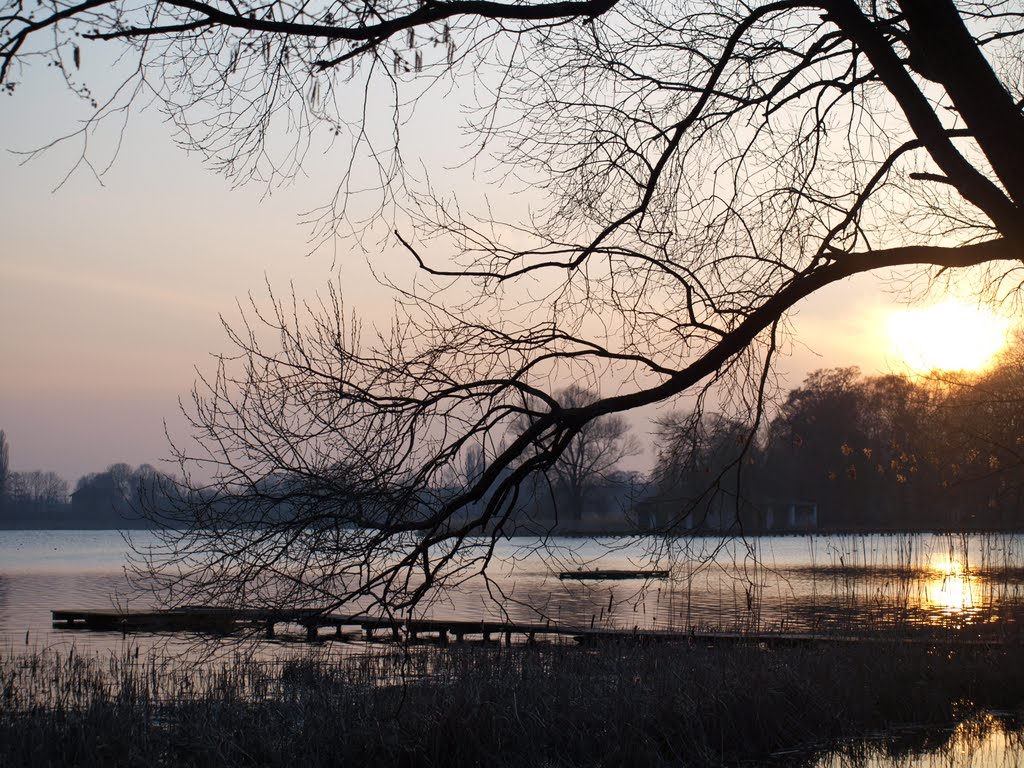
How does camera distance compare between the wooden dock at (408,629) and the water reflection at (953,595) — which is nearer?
the wooden dock at (408,629)

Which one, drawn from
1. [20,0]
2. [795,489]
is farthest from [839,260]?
[795,489]

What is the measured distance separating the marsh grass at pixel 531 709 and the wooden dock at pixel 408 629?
50 cm

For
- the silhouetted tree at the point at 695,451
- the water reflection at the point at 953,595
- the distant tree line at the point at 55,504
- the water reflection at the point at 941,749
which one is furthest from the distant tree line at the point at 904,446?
the distant tree line at the point at 55,504

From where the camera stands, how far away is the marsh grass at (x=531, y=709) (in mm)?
8297

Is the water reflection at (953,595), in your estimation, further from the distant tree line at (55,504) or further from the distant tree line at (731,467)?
the distant tree line at (55,504)

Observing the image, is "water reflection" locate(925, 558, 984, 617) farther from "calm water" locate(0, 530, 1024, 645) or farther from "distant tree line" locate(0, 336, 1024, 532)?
"distant tree line" locate(0, 336, 1024, 532)

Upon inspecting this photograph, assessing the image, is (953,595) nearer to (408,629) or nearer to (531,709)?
(531,709)

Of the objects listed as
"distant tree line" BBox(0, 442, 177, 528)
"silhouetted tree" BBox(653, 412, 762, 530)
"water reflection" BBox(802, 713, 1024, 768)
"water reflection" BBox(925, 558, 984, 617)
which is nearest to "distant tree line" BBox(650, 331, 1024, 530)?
"silhouetted tree" BBox(653, 412, 762, 530)

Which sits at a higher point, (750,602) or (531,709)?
(750,602)

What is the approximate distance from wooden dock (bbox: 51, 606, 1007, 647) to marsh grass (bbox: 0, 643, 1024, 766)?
0.50 meters

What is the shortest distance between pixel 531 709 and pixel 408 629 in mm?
2720

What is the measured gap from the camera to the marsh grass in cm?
830

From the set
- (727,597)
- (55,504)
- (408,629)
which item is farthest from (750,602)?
(55,504)

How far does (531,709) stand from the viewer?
350 inches
